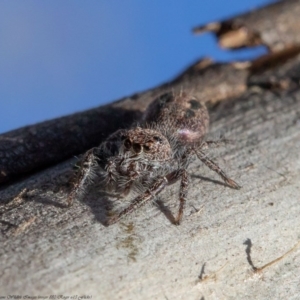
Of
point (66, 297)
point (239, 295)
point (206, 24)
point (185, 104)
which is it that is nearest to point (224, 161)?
point (185, 104)

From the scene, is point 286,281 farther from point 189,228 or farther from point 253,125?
point 253,125

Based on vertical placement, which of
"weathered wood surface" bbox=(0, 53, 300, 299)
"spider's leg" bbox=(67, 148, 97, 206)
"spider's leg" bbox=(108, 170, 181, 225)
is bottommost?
"weathered wood surface" bbox=(0, 53, 300, 299)

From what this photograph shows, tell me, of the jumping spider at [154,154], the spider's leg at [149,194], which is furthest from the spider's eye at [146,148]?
the spider's leg at [149,194]

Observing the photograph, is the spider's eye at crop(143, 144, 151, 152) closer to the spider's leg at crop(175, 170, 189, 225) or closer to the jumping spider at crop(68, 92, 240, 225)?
the jumping spider at crop(68, 92, 240, 225)

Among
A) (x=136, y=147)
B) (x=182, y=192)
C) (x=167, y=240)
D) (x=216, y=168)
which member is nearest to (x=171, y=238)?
(x=167, y=240)

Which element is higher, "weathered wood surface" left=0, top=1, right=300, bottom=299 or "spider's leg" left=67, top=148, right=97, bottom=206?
"spider's leg" left=67, top=148, right=97, bottom=206

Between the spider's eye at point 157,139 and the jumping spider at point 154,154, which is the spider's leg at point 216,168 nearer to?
the jumping spider at point 154,154

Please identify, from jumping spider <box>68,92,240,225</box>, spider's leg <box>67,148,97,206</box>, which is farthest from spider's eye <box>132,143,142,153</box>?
spider's leg <box>67,148,97,206</box>
